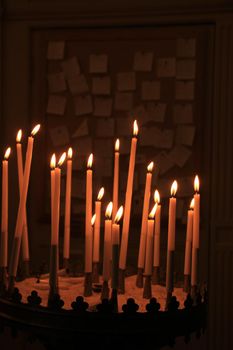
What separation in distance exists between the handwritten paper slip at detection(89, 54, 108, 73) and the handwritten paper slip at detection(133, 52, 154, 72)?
0.50 ft

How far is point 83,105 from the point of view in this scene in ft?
8.51

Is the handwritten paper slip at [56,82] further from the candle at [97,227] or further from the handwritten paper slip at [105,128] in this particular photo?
the candle at [97,227]

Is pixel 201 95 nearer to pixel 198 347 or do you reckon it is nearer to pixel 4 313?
pixel 198 347

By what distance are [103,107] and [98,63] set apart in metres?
0.23

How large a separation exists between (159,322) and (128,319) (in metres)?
0.07

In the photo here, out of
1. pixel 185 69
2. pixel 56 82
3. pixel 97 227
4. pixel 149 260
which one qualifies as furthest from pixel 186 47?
pixel 149 260

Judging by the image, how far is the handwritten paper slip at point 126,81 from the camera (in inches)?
100

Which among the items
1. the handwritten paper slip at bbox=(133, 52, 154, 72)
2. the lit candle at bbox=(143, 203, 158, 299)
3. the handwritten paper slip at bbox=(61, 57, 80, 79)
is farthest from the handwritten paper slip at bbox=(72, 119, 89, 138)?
the lit candle at bbox=(143, 203, 158, 299)

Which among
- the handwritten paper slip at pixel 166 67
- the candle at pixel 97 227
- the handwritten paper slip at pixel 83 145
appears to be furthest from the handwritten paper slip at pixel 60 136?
the candle at pixel 97 227

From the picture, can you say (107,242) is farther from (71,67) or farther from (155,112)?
(71,67)

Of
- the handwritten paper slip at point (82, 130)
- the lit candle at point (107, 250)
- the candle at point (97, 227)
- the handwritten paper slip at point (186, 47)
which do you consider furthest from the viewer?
the handwritten paper slip at point (82, 130)

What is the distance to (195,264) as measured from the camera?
3.69ft

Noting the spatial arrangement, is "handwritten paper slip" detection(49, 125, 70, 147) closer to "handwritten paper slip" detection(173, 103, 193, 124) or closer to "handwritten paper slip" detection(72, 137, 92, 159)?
"handwritten paper slip" detection(72, 137, 92, 159)

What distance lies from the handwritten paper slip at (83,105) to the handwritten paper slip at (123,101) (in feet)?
0.46
